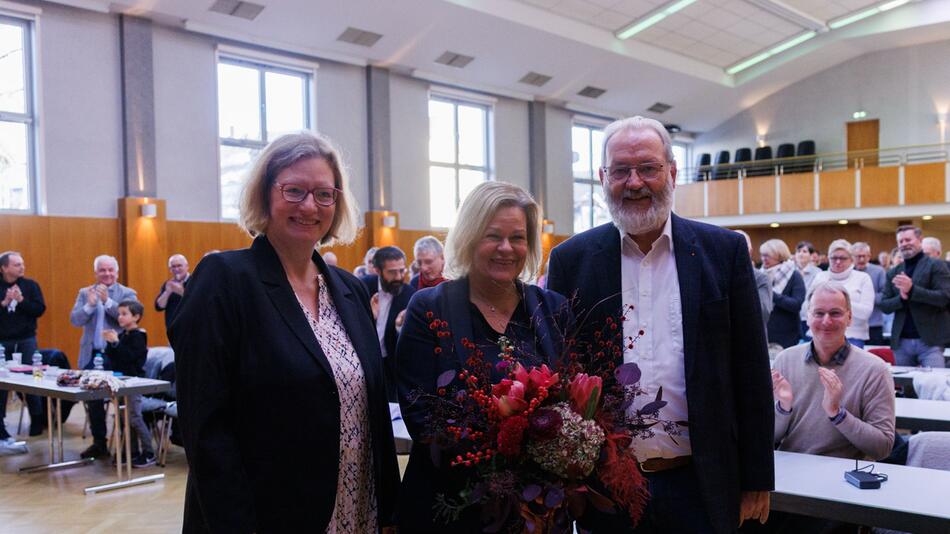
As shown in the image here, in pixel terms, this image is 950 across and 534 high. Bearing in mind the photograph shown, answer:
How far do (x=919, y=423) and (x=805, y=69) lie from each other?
57.4 feet

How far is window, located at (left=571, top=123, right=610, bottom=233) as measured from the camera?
58.7 feet

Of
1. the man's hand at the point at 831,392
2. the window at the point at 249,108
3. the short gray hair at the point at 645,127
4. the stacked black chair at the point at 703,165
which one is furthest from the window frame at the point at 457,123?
the short gray hair at the point at 645,127

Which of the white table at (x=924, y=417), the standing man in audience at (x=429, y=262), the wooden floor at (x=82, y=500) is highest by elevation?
the standing man in audience at (x=429, y=262)

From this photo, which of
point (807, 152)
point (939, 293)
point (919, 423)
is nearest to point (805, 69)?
point (807, 152)

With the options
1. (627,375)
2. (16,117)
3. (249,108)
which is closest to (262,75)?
(249,108)

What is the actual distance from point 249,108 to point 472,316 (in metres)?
11.4

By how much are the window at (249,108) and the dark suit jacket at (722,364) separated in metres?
10.7

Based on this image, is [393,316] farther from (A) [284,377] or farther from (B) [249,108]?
(B) [249,108]

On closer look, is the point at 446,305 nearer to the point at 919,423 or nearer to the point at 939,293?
the point at 919,423

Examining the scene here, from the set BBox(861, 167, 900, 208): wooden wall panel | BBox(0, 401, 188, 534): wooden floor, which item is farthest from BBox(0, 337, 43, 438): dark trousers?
BBox(861, 167, 900, 208): wooden wall panel

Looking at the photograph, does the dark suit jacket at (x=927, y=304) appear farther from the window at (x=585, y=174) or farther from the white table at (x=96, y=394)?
the window at (x=585, y=174)

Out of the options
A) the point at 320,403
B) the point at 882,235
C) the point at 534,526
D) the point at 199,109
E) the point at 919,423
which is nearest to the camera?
the point at 534,526

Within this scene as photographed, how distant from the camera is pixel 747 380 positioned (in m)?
1.94

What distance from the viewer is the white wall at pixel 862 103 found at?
1752cm
